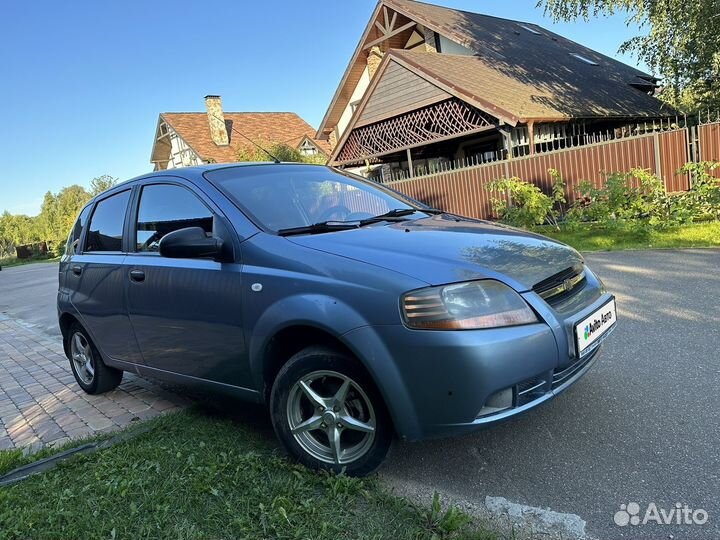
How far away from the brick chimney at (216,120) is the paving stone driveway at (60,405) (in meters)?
29.4

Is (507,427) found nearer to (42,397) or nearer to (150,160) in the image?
(42,397)

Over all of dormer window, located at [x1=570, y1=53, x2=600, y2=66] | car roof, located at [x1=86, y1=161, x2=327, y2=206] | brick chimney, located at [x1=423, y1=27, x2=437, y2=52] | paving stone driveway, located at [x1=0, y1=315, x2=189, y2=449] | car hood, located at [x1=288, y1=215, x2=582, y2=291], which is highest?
brick chimney, located at [x1=423, y1=27, x2=437, y2=52]

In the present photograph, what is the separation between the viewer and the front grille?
2.71m

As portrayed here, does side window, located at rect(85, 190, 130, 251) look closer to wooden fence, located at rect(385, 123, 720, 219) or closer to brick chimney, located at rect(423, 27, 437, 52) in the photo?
wooden fence, located at rect(385, 123, 720, 219)

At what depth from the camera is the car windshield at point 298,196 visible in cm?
332

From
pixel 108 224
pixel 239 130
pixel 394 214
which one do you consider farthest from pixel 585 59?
pixel 108 224

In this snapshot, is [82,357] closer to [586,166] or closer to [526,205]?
[526,205]

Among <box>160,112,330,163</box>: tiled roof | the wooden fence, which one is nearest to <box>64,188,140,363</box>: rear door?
the wooden fence

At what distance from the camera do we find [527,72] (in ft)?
61.3

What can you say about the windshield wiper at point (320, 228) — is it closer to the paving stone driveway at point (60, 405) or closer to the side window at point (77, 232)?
the paving stone driveway at point (60, 405)

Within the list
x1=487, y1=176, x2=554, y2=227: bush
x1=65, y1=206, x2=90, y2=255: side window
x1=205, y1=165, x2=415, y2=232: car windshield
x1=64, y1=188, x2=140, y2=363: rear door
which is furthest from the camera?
x1=487, y1=176, x2=554, y2=227: bush

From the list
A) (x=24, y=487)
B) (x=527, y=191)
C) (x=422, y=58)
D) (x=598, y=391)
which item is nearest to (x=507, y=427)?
(x=598, y=391)

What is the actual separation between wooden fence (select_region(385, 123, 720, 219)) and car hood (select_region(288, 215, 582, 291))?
7.97 m

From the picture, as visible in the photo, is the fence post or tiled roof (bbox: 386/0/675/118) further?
tiled roof (bbox: 386/0/675/118)
